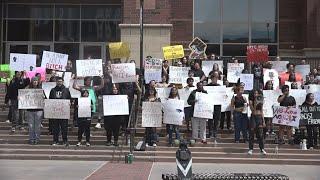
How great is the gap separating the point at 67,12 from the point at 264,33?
1093 centimetres

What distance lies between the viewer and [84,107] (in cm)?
1864

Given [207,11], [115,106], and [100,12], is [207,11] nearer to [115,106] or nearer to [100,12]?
[100,12]

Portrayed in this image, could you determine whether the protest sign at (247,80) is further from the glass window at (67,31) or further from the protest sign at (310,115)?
the glass window at (67,31)

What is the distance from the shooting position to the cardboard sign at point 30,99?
62.4ft

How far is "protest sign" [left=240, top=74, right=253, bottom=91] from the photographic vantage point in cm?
2083

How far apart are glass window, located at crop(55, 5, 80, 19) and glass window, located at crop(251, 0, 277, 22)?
9714 millimetres

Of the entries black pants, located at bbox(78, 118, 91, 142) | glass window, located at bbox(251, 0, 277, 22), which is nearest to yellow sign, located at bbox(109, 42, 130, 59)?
black pants, located at bbox(78, 118, 91, 142)

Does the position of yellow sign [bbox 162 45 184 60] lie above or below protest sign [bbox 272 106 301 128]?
above

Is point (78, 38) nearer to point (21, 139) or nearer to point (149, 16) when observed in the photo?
point (149, 16)

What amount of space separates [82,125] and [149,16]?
33.7ft

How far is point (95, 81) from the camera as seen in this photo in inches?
821

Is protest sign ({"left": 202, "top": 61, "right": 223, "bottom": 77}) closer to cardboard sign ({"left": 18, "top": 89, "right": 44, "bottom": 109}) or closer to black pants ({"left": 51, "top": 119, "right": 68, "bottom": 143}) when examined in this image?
black pants ({"left": 51, "top": 119, "right": 68, "bottom": 143})

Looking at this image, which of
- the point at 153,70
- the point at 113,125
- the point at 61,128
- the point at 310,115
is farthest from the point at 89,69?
the point at 310,115

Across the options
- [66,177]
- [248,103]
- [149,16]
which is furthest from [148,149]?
[149,16]
